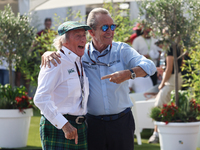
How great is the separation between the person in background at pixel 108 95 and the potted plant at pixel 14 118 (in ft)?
7.23

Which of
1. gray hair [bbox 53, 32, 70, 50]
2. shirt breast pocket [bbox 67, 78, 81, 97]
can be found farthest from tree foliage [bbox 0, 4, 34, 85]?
shirt breast pocket [bbox 67, 78, 81, 97]

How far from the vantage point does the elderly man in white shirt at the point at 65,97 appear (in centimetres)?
237

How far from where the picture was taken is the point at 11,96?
16.3 ft

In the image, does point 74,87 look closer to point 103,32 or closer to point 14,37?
point 103,32

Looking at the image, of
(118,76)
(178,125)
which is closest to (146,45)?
(178,125)

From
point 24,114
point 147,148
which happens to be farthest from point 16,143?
point 147,148

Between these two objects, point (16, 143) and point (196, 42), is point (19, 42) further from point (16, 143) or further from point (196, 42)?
point (196, 42)

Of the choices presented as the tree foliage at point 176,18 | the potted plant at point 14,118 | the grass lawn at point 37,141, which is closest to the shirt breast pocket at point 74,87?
the tree foliage at point 176,18

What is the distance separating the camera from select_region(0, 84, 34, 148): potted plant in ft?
15.8

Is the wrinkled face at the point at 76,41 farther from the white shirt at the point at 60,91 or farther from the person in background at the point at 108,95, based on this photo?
the person in background at the point at 108,95

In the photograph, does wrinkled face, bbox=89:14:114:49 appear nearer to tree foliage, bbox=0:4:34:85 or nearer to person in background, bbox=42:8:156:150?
person in background, bbox=42:8:156:150

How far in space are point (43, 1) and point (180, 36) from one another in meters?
3.07

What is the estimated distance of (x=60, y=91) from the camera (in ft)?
8.21

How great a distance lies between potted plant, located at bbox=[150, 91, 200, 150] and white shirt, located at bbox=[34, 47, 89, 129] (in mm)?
2040
